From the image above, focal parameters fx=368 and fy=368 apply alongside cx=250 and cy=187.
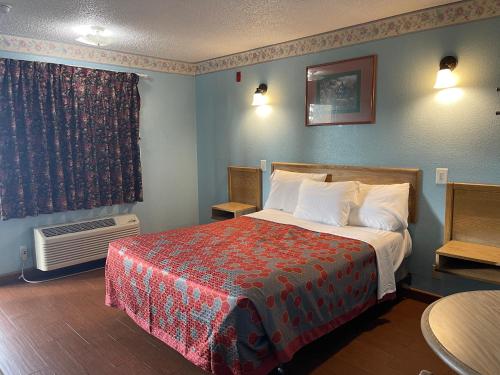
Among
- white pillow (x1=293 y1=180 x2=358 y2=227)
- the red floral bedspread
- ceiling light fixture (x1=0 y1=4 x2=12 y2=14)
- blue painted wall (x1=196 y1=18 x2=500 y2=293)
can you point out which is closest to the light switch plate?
blue painted wall (x1=196 y1=18 x2=500 y2=293)

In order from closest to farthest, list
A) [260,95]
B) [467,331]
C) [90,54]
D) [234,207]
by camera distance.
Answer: [467,331]
[90,54]
[260,95]
[234,207]

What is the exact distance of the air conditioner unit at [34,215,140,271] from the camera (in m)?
3.52

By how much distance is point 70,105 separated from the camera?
3781mm

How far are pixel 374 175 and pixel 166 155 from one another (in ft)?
8.69

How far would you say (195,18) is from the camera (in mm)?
3016

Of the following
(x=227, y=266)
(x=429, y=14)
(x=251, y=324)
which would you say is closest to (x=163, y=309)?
(x=227, y=266)

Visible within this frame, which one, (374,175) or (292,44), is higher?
(292,44)

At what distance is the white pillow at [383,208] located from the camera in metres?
2.90

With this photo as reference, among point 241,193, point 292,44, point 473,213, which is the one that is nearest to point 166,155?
point 241,193

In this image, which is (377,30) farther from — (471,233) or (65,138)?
(65,138)

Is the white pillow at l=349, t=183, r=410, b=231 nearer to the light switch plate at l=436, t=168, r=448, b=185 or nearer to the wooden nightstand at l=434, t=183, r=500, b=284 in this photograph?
the light switch plate at l=436, t=168, r=448, b=185

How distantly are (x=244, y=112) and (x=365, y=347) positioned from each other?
2918 millimetres

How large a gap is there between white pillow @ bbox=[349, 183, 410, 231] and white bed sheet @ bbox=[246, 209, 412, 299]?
7 centimetres

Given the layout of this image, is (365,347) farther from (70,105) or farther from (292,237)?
(70,105)
